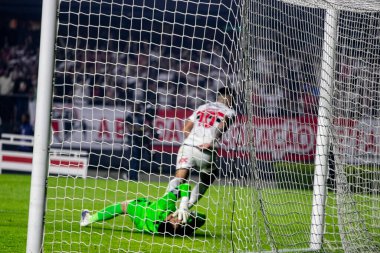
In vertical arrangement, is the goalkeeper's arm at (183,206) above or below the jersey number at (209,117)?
below

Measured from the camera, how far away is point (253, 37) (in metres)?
6.86

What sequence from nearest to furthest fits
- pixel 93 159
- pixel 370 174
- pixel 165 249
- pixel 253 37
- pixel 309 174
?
1. pixel 253 37
2. pixel 165 249
3. pixel 309 174
4. pixel 370 174
5. pixel 93 159

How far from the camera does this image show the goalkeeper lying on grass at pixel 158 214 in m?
8.05

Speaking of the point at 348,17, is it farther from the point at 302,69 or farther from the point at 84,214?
the point at 84,214

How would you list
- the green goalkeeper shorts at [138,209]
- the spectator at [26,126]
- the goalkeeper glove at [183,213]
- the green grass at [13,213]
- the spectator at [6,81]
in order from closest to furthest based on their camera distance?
1. the green grass at [13,213]
2. the goalkeeper glove at [183,213]
3. the green goalkeeper shorts at [138,209]
4. the spectator at [26,126]
5. the spectator at [6,81]

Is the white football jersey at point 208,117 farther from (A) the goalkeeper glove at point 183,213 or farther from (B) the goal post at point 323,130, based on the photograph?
(B) the goal post at point 323,130

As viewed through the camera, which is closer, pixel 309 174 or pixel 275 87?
pixel 275 87

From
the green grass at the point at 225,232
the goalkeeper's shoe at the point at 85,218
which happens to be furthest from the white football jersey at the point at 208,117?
the goalkeeper's shoe at the point at 85,218

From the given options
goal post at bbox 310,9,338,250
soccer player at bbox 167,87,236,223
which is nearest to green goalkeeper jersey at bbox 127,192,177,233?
soccer player at bbox 167,87,236,223

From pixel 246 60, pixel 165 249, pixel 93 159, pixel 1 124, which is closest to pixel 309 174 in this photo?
pixel 165 249

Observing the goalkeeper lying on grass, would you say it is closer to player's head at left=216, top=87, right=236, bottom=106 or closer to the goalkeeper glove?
the goalkeeper glove

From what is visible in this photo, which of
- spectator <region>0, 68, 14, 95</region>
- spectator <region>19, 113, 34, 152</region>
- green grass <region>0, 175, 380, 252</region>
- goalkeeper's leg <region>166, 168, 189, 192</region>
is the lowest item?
green grass <region>0, 175, 380, 252</region>

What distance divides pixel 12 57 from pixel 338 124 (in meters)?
18.8

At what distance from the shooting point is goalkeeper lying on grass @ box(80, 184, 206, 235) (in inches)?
317
